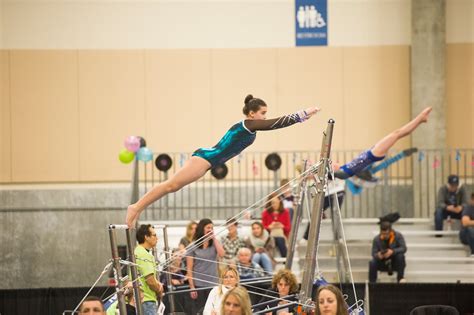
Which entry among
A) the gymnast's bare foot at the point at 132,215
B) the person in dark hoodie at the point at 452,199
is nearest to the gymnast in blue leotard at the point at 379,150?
the gymnast's bare foot at the point at 132,215

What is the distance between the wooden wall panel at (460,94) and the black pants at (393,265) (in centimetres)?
348

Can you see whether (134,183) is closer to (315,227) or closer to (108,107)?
(108,107)

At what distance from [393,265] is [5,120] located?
6247 mm

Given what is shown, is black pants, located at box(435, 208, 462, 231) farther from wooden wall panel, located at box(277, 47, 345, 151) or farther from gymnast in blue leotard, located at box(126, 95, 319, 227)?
gymnast in blue leotard, located at box(126, 95, 319, 227)

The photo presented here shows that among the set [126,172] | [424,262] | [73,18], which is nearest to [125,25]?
[73,18]

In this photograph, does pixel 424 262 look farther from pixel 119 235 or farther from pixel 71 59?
pixel 71 59

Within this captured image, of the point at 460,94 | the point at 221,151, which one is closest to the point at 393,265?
the point at 460,94

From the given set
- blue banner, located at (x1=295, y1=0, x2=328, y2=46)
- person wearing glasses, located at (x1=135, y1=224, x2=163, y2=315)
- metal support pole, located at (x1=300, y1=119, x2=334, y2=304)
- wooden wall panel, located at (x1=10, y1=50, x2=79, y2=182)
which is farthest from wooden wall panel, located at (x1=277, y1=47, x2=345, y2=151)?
metal support pole, located at (x1=300, y1=119, x2=334, y2=304)

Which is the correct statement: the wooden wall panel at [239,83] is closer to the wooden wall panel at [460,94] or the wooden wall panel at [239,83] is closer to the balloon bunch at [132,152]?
the balloon bunch at [132,152]

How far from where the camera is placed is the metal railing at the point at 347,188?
1360cm

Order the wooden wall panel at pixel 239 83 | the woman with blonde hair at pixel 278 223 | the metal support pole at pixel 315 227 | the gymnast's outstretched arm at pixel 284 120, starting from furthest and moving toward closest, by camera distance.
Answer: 1. the wooden wall panel at pixel 239 83
2. the woman with blonde hair at pixel 278 223
3. the metal support pole at pixel 315 227
4. the gymnast's outstretched arm at pixel 284 120

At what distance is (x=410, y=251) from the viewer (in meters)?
12.5

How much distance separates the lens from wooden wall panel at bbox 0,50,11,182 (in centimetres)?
1404

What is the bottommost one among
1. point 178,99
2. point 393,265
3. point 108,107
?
point 393,265
